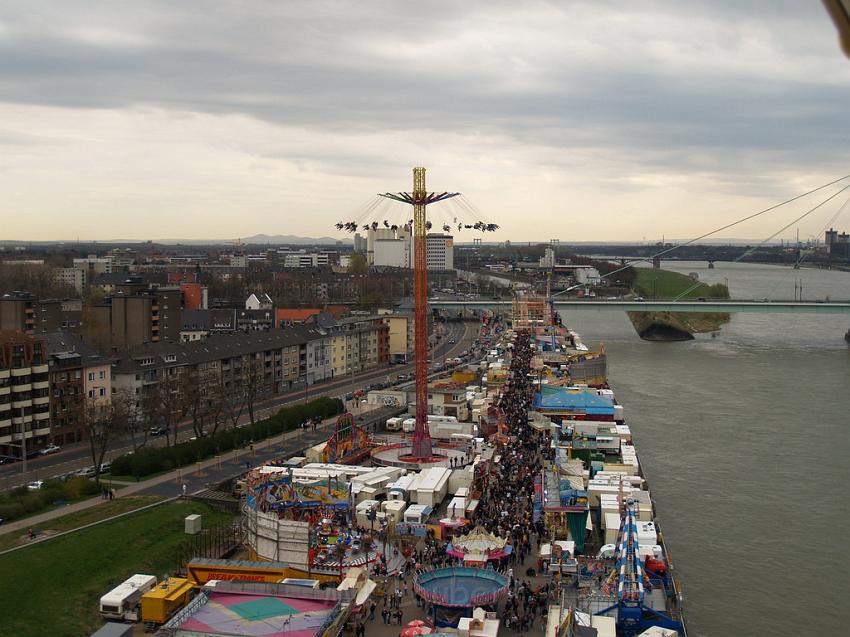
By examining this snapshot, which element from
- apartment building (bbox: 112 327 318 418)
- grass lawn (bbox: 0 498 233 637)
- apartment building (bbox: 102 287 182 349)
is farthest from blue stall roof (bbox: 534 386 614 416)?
apartment building (bbox: 102 287 182 349)

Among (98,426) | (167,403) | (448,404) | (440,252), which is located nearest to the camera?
(98,426)

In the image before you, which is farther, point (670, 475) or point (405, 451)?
point (405, 451)

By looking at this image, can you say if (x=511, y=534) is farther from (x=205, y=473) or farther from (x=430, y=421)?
(x=430, y=421)

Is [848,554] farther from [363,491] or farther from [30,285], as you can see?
[30,285]

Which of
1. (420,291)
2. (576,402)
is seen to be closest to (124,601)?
(420,291)

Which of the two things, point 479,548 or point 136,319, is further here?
point 136,319

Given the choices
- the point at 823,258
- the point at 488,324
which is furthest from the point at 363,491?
the point at 823,258

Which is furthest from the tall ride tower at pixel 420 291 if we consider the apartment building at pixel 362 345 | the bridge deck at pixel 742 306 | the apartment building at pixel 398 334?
the bridge deck at pixel 742 306
